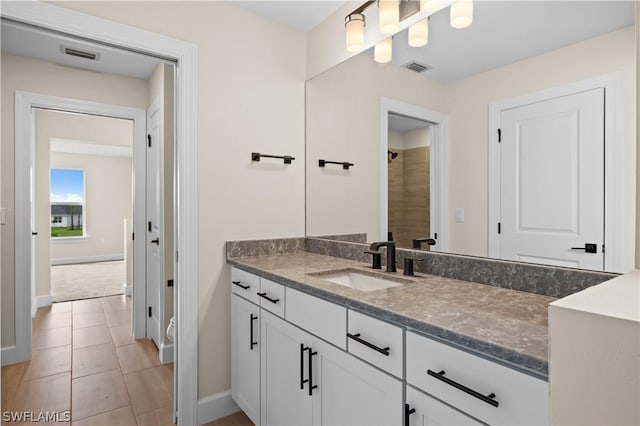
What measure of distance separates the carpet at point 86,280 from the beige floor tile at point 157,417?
327cm

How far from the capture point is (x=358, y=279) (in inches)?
71.1

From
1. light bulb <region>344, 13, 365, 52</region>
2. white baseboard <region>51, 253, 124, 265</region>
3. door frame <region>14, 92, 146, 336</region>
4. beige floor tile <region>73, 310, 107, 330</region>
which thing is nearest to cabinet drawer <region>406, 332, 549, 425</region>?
light bulb <region>344, 13, 365, 52</region>

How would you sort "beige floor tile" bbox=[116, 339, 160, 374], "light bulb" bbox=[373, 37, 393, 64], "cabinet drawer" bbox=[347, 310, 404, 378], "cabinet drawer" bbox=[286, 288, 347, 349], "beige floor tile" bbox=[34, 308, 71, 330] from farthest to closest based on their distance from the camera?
"beige floor tile" bbox=[34, 308, 71, 330], "beige floor tile" bbox=[116, 339, 160, 374], "light bulb" bbox=[373, 37, 393, 64], "cabinet drawer" bbox=[286, 288, 347, 349], "cabinet drawer" bbox=[347, 310, 404, 378]

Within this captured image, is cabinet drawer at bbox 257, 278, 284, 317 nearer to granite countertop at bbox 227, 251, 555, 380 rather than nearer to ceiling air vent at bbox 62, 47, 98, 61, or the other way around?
granite countertop at bbox 227, 251, 555, 380

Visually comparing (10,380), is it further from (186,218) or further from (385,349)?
(385,349)

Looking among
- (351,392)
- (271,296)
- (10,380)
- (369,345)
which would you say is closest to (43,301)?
(10,380)

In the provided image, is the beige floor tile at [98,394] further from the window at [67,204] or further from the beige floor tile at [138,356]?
the window at [67,204]

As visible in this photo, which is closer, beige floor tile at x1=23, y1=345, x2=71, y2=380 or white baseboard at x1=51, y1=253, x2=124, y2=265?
beige floor tile at x1=23, y1=345, x2=71, y2=380

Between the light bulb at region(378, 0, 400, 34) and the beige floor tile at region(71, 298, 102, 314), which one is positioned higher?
the light bulb at region(378, 0, 400, 34)

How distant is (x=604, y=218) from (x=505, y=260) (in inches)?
14.2

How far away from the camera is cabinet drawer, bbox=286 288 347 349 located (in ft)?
4.12

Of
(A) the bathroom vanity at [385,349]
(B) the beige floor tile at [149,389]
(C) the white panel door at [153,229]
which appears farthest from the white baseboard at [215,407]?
(C) the white panel door at [153,229]

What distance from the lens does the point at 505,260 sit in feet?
4.57

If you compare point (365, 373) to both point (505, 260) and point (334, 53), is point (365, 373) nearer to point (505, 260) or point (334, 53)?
point (505, 260)
